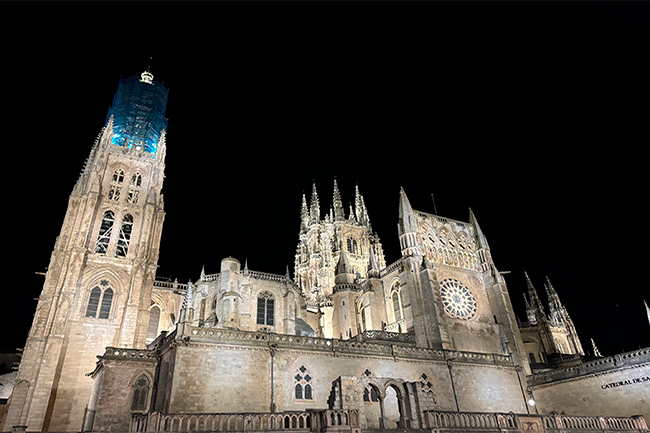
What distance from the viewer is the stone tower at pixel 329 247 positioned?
58188mm

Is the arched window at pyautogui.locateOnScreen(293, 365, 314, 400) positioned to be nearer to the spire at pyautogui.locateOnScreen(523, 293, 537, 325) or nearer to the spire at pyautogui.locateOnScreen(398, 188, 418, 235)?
the spire at pyautogui.locateOnScreen(398, 188, 418, 235)

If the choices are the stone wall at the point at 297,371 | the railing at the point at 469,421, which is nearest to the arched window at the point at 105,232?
the stone wall at the point at 297,371

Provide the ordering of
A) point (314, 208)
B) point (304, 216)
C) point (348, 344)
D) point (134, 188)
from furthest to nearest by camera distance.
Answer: point (304, 216) < point (314, 208) < point (134, 188) < point (348, 344)

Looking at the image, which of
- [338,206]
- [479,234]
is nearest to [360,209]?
[338,206]

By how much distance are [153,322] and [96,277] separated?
25.4 feet

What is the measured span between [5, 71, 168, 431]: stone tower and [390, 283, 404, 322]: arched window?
2183 cm

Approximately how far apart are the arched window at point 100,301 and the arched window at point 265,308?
12148 mm

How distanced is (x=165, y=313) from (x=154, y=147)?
2012 cm

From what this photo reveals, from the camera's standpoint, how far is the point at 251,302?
121 feet

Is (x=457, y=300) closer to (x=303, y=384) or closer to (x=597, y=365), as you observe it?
(x=597, y=365)

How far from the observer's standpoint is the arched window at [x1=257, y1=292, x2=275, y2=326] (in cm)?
3694

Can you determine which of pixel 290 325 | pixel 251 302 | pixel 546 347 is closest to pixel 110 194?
pixel 251 302

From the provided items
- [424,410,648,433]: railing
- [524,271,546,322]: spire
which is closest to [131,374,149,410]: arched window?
[424,410,648,433]: railing

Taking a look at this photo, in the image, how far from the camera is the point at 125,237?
3972 centimetres
